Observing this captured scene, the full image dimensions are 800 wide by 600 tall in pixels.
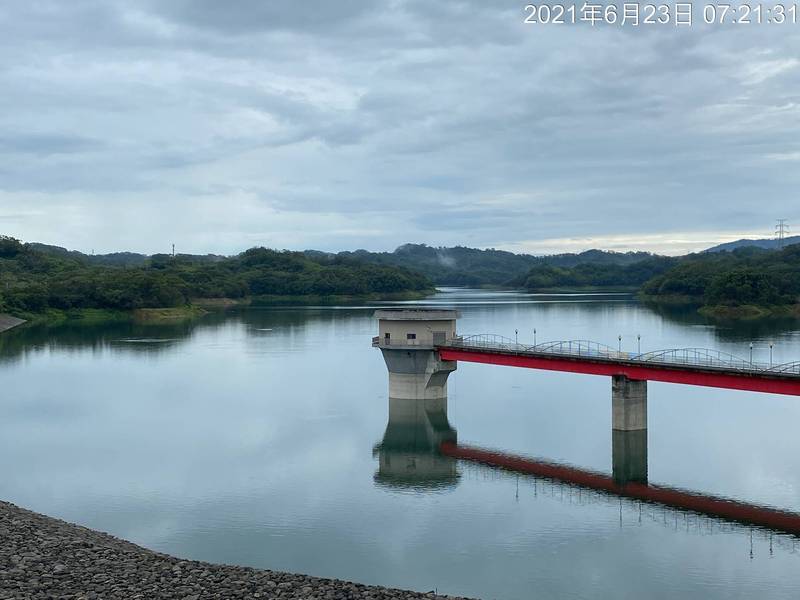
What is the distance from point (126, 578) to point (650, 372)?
27409 mm

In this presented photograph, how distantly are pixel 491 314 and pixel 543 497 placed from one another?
112661 mm

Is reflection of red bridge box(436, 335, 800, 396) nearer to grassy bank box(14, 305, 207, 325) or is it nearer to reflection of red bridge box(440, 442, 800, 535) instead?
reflection of red bridge box(440, 442, 800, 535)

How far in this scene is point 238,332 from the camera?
118m

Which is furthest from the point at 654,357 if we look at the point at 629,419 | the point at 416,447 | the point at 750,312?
the point at 750,312

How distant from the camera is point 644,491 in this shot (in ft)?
125

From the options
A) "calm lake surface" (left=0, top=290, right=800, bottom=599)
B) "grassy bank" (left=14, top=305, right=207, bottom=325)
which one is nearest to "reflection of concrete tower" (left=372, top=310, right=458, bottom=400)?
"calm lake surface" (left=0, top=290, right=800, bottom=599)

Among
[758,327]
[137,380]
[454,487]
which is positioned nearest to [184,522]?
[454,487]

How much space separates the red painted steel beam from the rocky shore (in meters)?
20.6

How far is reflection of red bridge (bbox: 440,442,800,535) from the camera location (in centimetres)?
3356

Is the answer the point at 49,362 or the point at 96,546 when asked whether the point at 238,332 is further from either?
the point at 96,546

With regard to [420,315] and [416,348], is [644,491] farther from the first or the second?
[420,315]

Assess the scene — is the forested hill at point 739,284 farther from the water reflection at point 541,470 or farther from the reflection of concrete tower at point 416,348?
the water reflection at point 541,470

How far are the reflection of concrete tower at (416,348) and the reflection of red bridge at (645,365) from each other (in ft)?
2.87

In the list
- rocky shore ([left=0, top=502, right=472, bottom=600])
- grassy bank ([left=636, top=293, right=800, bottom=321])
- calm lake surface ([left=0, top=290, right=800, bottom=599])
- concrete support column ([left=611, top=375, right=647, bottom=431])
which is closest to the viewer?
rocky shore ([left=0, top=502, right=472, bottom=600])
